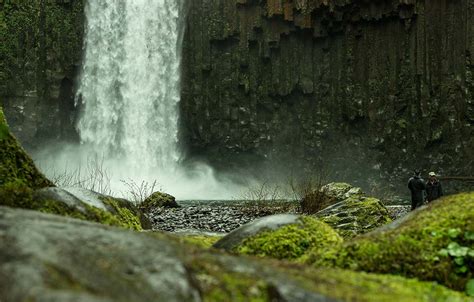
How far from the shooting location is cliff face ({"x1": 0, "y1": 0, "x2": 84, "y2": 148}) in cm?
4216

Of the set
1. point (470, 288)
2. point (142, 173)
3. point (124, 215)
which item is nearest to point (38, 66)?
point (142, 173)

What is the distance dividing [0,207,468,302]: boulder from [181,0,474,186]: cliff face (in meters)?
36.3

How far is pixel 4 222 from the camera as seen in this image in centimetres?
306

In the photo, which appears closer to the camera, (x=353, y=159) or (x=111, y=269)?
(x=111, y=269)

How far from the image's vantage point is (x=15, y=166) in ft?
20.1

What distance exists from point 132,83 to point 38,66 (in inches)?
335

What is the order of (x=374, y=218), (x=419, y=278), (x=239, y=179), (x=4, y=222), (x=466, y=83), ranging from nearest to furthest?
(x=4, y=222)
(x=419, y=278)
(x=374, y=218)
(x=466, y=83)
(x=239, y=179)

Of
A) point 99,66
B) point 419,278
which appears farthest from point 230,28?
point 419,278

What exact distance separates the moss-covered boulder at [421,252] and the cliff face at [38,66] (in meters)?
40.5

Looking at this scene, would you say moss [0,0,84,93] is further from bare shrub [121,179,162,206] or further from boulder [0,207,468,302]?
boulder [0,207,468,302]

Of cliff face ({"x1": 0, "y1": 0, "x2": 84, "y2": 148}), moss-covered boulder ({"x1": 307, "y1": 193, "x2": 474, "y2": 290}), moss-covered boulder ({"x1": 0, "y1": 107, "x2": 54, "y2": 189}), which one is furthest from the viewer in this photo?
cliff face ({"x1": 0, "y1": 0, "x2": 84, "y2": 148})

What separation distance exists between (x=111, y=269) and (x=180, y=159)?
39.3m

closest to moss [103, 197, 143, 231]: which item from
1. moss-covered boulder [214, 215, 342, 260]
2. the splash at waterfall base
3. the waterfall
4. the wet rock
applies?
the wet rock

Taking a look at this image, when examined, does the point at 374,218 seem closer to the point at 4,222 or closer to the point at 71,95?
the point at 4,222
